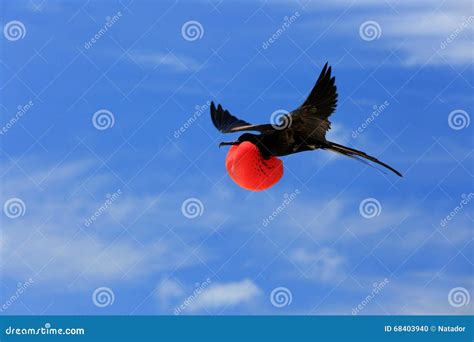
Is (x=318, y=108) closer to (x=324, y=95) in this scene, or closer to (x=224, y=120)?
(x=324, y=95)

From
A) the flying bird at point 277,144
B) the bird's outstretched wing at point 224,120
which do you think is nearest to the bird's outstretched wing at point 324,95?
the flying bird at point 277,144

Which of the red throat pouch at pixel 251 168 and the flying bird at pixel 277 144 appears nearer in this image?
the flying bird at pixel 277 144

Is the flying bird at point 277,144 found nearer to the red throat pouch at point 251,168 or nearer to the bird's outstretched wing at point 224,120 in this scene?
the red throat pouch at point 251,168

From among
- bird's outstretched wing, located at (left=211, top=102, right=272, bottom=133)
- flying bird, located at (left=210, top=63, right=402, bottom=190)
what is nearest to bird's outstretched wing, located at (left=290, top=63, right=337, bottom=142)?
flying bird, located at (left=210, top=63, right=402, bottom=190)

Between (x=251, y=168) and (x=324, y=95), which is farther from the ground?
(x=324, y=95)

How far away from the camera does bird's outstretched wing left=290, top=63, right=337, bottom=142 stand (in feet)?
30.7

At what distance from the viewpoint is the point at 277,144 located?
9836 mm

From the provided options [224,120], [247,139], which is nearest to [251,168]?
[247,139]

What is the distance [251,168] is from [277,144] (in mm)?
399

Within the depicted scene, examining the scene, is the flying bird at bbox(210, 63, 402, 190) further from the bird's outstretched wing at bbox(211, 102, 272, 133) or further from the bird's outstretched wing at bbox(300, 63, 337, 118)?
the bird's outstretched wing at bbox(211, 102, 272, 133)

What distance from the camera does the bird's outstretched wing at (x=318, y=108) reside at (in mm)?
9359
